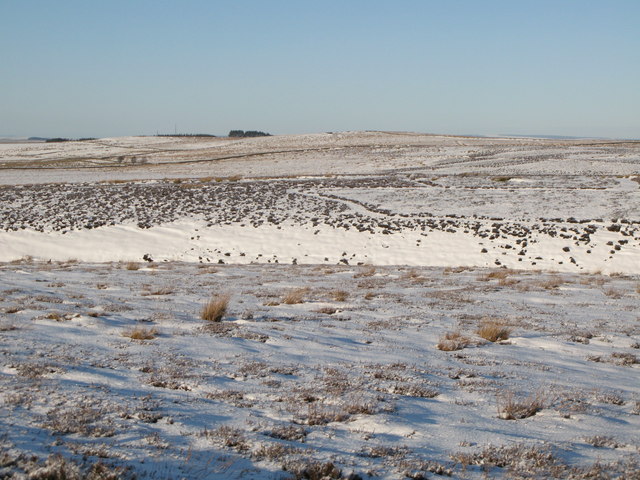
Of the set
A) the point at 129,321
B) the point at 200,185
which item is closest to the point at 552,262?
the point at 129,321

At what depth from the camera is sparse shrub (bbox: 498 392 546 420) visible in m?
5.65

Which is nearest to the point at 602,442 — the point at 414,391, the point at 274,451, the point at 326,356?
the point at 414,391

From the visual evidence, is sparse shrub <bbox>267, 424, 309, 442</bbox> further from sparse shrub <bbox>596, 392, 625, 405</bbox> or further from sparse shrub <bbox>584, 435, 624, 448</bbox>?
sparse shrub <bbox>596, 392, 625, 405</bbox>

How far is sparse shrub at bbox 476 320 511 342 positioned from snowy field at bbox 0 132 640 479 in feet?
0.44

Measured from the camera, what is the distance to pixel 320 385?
6.30 meters

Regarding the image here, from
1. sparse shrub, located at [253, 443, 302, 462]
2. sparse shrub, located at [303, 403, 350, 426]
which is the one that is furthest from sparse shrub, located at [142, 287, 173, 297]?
sparse shrub, located at [253, 443, 302, 462]

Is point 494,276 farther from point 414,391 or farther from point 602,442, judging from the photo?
point 602,442

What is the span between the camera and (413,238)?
24484 millimetres

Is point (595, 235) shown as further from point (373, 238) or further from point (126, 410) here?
point (126, 410)

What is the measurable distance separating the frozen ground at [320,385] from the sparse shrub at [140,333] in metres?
0.08

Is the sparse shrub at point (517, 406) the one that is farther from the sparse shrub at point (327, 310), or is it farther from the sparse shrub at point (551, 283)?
the sparse shrub at point (551, 283)

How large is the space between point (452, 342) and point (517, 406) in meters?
2.54

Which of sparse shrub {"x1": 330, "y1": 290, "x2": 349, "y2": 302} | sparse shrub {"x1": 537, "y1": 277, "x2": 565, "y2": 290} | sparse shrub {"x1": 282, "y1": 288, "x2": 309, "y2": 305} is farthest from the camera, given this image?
sparse shrub {"x1": 537, "y1": 277, "x2": 565, "y2": 290}

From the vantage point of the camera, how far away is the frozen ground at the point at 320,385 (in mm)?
4512
